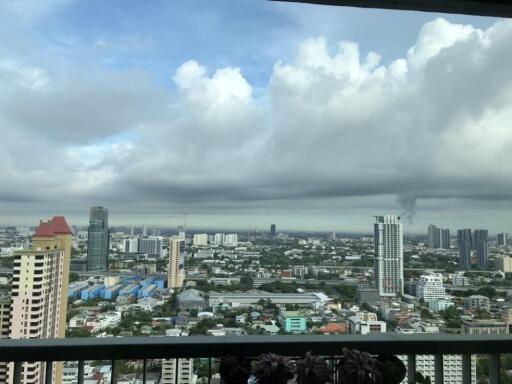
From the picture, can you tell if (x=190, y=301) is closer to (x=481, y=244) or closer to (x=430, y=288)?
(x=430, y=288)

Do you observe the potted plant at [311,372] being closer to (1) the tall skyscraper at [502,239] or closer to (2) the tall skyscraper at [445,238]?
(2) the tall skyscraper at [445,238]

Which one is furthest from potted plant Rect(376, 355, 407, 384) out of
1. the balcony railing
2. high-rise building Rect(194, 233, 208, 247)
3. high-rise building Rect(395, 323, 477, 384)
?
high-rise building Rect(194, 233, 208, 247)

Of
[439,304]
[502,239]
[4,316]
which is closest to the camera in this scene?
[4,316]

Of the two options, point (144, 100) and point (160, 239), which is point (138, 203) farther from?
point (144, 100)

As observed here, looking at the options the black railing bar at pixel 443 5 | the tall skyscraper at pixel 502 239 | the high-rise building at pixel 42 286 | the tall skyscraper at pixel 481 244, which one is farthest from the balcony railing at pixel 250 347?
the black railing bar at pixel 443 5

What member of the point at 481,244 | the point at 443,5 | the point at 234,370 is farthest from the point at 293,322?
the point at 443,5

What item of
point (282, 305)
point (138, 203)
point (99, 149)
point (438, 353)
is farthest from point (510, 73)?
point (99, 149)

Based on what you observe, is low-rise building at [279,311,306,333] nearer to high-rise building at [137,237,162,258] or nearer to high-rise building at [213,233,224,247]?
high-rise building at [213,233,224,247]
